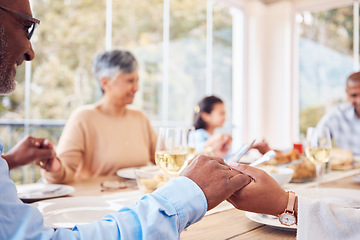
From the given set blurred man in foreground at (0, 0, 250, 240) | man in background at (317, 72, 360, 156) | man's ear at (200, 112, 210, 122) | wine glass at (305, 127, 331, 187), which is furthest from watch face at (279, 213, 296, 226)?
man in background at (317, 72, 360, 156)

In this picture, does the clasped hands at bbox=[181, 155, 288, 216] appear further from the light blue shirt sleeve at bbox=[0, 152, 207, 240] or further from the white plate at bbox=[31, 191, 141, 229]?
the white plate at bbox=[31, 191, 141, 229]

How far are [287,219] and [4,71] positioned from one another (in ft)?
2.54

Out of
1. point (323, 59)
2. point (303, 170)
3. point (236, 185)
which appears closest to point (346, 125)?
point (303, 170)

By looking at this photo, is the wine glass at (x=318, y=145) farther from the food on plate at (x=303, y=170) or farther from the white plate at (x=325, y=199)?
the white plate at (x=325, y=199)

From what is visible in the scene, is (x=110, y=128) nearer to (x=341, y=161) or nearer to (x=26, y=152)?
(x=26, y=152)

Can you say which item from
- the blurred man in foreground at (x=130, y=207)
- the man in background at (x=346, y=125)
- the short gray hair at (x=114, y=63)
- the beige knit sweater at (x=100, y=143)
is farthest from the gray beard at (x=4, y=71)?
the man in background at (x=346, y=125)

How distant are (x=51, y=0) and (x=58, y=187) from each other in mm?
6801

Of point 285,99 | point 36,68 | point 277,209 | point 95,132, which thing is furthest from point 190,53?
point 277,209

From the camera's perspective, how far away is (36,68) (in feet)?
22.6

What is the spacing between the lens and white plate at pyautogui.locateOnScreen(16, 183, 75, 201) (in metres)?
1.12

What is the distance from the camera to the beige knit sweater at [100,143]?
190 cm

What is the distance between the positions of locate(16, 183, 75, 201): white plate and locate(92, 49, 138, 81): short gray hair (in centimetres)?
100

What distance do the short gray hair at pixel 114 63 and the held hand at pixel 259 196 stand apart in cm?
145

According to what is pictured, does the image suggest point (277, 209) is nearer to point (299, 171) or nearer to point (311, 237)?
point (311, 237)
